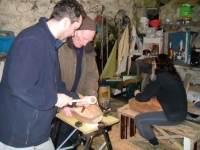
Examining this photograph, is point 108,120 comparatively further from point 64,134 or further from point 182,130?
point 182,130

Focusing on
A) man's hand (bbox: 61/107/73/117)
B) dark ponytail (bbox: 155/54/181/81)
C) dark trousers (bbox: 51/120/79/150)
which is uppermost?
dark ponytail (bbox: 155/54/181/81)

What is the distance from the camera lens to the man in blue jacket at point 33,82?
1179mm

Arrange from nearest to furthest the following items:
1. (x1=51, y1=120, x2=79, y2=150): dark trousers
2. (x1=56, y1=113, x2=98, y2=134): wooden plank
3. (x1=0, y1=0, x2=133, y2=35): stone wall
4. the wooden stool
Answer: (x1=56, y1=113, x2=98, y2=134): wooden plank < the wooden stool < (x1=51, y1=120, x2=79, y2=150): dark trousers < (x1=0, y1=0, x2=133, y2=35): stone wall

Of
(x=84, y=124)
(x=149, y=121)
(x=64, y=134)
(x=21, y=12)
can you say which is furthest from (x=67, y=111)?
(x=21, y=12)

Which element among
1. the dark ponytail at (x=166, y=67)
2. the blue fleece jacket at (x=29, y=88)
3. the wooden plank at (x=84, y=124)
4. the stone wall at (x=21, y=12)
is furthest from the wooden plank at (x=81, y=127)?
the stone wall at (x=21, y=12)

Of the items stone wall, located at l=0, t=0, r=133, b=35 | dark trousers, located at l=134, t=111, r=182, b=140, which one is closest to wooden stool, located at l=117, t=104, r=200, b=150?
dark trousers, located at l=134, t=111, r=182, b=140

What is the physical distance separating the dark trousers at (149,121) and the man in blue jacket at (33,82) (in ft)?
5.37

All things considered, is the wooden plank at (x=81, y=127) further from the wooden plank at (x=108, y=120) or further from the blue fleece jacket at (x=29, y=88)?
the blue fleece jacket at (x=29, y=88)

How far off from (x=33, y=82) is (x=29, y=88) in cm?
4

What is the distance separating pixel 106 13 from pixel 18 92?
410cm

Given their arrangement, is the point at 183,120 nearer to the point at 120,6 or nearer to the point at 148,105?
the point at 148,105

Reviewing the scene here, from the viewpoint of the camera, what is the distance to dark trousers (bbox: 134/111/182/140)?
2.69m

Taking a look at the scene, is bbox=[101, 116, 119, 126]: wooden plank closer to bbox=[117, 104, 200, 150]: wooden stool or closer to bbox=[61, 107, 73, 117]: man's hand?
bbox=[61, 107, 73, 117]: man's hand

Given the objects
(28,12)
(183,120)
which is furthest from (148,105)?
(28,12)
